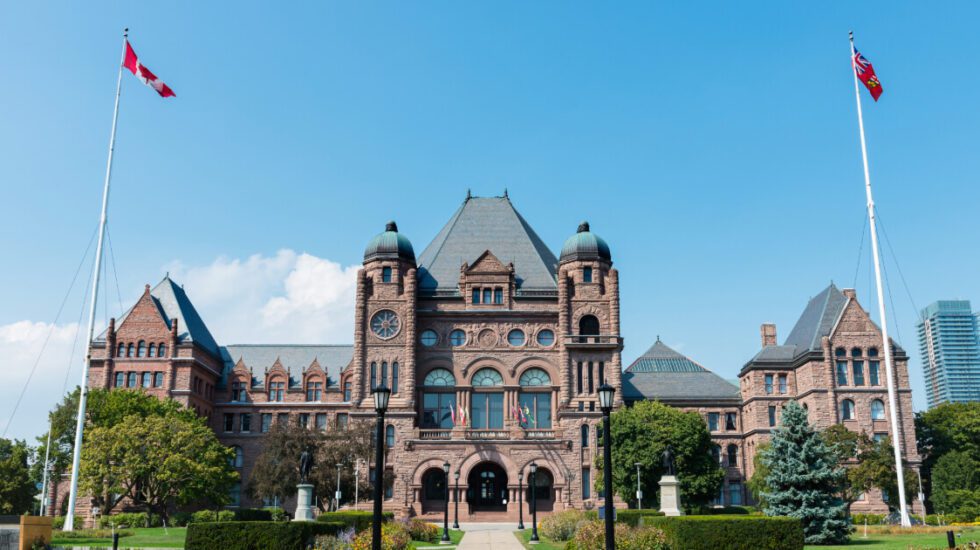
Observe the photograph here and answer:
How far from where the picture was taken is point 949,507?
6425 cm

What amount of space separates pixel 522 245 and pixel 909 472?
1476 inches

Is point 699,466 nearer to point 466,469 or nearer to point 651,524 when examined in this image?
point 466,469

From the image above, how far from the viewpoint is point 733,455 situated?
77625mm

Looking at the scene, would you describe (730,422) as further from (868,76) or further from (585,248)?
(868,76)

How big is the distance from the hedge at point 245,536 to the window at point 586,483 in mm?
40851

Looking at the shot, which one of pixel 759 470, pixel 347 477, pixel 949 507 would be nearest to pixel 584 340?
pixel 759 470

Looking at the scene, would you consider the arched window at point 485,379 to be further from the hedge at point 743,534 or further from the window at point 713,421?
the hedge at point 743,534

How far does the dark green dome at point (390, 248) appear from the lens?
71.7 m

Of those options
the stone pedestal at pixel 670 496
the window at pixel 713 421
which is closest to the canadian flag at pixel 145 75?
the stone pedestal at pixel 670 496

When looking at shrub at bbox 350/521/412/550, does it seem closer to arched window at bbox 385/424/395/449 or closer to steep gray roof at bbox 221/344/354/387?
arched window at bbox 385/424/395/449

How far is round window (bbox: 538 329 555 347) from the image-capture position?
7125 centimetres

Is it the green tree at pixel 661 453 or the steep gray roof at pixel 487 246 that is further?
the steep gray roof at pixel 487 246

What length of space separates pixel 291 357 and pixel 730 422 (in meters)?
47.4

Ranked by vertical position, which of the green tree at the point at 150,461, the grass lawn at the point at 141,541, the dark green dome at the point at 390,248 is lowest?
the grass lawn at the point at 141,541
